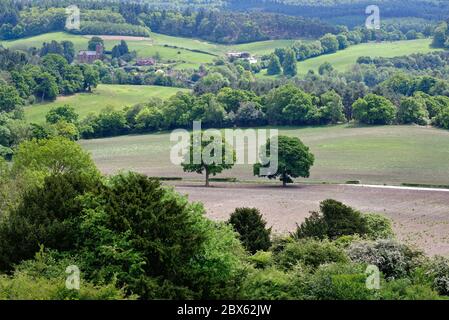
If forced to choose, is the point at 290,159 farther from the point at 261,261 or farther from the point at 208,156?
the point at 261,261

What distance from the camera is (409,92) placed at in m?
164

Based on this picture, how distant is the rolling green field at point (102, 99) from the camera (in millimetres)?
146250

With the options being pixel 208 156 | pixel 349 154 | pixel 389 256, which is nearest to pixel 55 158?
pixel 208 156

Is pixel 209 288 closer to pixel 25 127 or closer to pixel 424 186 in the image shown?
pixel 424 186

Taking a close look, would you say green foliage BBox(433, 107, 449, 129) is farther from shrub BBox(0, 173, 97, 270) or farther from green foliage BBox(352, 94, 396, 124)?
shrub BBox(0, 173, 97, 270)

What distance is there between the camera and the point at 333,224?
47594mm

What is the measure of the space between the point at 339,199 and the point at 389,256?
3900 centimetres

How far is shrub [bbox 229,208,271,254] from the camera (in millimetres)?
46219

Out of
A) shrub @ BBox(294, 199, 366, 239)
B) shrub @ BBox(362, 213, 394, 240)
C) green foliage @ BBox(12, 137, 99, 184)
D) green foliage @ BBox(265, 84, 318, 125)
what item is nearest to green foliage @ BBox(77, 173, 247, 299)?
shrub @ BBox(294, 199, 366, 239)

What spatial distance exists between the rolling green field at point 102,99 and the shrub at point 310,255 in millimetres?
105692

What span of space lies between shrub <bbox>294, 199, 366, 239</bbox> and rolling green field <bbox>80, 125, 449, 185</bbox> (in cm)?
3878
